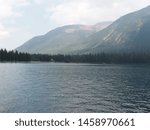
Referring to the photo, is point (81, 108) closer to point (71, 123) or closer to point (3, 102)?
point (3, 102)

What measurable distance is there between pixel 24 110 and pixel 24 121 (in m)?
20.5

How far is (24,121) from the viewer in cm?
3809

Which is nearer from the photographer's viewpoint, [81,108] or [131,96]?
[81,108]

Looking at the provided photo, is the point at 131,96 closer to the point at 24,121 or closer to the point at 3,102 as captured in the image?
the point at 3,102

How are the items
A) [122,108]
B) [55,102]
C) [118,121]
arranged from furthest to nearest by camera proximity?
1. [55,102]
2. [122,108]
3. [118,121]

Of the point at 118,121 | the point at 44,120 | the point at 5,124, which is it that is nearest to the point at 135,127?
the point at 118,121

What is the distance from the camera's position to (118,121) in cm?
3844

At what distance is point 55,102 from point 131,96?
2356cm

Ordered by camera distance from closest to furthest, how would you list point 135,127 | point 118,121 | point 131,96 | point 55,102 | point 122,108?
point 135,127
point 118,121
point 122,108
point 55,102
point 131,96

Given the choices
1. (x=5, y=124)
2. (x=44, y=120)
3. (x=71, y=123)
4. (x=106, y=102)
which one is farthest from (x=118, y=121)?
(x=106, y=102)

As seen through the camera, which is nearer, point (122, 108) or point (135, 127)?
point (135, 127)

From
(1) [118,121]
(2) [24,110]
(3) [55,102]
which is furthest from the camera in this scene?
(3) [55,102]

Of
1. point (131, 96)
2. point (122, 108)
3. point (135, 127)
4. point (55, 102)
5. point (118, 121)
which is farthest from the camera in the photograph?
point (131, 96)

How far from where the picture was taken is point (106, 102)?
224 feet
